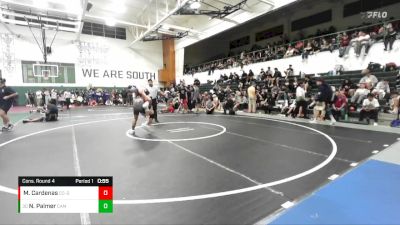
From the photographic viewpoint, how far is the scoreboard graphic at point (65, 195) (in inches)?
78.5

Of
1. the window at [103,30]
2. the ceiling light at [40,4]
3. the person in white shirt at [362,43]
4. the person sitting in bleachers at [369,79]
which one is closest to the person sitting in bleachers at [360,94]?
the person sitting in bleachers at [369,79]

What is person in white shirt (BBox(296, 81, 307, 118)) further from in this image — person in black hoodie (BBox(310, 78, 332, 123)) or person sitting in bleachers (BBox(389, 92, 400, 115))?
person sitting in bleachers (BBox(389, 92, 400, 115))

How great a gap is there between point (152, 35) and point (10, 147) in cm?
1940

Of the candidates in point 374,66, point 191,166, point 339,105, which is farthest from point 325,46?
point 191,166

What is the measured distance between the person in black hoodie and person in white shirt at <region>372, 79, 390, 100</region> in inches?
81.5

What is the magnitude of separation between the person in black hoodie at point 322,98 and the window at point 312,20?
12.2 meters

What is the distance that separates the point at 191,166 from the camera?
3.55 meters

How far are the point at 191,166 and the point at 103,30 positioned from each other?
2341 cm

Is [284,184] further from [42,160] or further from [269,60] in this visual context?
[269,60]

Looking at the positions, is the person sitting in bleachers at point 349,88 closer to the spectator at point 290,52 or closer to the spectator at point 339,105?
the spectator at point 339,105

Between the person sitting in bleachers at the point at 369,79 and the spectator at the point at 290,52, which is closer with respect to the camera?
the person sitting in bleachers at the point at 369,79

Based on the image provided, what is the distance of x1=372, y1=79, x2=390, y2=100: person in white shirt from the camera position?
838cm

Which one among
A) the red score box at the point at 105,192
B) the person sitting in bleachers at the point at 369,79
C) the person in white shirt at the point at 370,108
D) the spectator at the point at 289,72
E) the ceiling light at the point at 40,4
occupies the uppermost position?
the ceiling light at the point at 40,4

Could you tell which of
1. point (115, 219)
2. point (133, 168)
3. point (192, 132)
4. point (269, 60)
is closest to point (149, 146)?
point (133, 168)
